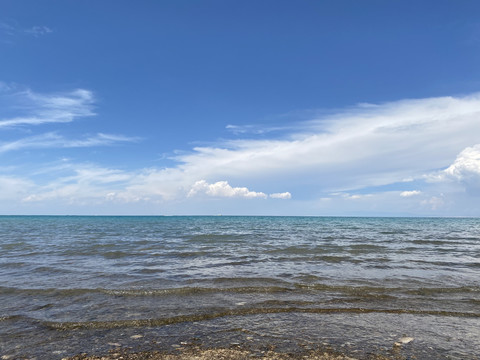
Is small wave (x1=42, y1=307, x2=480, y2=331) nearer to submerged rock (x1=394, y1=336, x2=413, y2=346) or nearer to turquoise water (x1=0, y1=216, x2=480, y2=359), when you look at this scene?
turquoise water (x1=0, y1=216, x2=480, y2=359)

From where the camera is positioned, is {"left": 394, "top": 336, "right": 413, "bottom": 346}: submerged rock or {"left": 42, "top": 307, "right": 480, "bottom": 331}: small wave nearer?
{"left": 394, "top": 336, "right": 413, "bottom": 346}: submerged rock

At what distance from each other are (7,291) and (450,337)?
13850 millimetres

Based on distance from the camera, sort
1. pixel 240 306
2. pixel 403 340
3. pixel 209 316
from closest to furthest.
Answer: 1. pixel 403 340
2. pixel 209 316
3. pixel 240 306

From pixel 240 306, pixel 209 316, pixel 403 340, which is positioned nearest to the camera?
pixel 403 340

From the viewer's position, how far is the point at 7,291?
427 inches

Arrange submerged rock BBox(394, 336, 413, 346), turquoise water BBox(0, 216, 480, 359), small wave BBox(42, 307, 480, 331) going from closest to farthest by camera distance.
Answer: submerged rock BBox(394, 336, 413, 346) → turquoise water BBox(0, 216, 480, 359) → small wave BBox(42, 307, 480, 331)

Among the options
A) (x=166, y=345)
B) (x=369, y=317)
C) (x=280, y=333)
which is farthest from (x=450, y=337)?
(x=166, y=345)

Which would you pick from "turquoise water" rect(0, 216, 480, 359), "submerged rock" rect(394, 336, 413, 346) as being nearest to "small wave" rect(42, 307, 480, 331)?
"turquoise water" rect(0, 216, 480, 359)

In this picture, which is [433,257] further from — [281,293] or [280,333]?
[280,333]

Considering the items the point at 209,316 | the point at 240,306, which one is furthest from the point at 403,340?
the point at 209,316

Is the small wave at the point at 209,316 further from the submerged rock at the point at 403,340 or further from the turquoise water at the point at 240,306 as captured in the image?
the submerged rock at the point at 403,340

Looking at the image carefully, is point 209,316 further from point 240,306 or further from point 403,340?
point 403,340

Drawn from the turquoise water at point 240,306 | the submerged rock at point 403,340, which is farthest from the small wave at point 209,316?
the submerged rock at point 403,340

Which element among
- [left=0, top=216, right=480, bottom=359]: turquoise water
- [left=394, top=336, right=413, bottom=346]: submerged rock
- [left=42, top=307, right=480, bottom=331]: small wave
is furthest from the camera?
[left=42, top=307, right=480, bottom=331]: small wave
